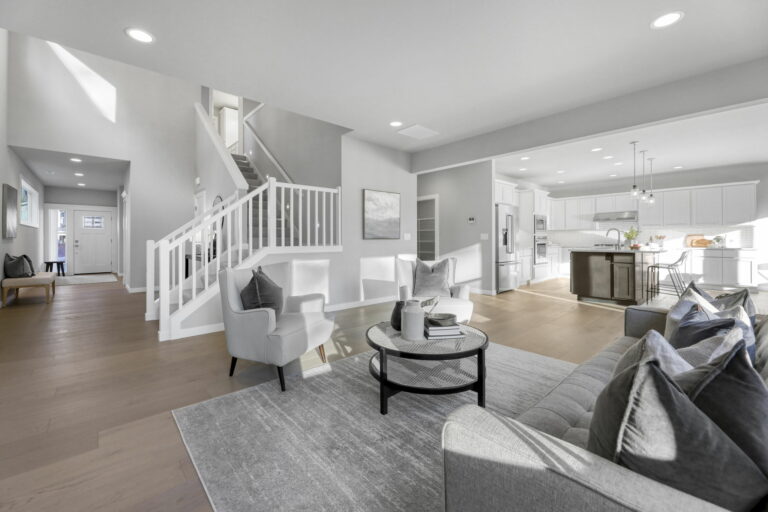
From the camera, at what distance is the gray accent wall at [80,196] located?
9.48 m

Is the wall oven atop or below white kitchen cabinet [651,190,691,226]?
below

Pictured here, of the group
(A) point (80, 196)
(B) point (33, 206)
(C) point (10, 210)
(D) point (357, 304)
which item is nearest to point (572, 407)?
(D) point (357, 304)

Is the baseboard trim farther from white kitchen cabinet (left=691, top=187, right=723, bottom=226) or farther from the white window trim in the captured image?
white kitchen cabinet (left=691, top=187, right=723, bottom=226)

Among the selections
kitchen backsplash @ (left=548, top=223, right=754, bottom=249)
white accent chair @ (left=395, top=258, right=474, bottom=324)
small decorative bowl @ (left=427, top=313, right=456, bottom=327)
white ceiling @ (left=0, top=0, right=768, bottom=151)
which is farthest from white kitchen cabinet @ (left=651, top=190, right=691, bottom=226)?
small decorative bowl @ (left=427, top=313, right=456, bottom=327)

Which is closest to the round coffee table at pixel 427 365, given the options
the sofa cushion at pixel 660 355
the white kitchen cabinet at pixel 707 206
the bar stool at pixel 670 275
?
the sofa cushion at pixel 660 355

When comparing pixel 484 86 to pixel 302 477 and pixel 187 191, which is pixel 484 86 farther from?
pixel 187 191

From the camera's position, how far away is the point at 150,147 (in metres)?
7.17

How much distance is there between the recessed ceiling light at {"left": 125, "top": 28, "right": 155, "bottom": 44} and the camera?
264 cm

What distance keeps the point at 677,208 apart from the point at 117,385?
10264 millimetres

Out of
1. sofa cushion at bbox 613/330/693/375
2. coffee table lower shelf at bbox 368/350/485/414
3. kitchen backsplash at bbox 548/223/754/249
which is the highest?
kitchen backsplash at bbox 548/223/754/249

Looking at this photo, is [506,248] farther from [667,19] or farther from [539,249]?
[667,19]

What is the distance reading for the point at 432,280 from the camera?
4402mm

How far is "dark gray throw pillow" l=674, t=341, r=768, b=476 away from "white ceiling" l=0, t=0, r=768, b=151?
2.49 metres

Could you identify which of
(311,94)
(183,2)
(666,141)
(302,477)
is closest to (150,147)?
(311,94)
